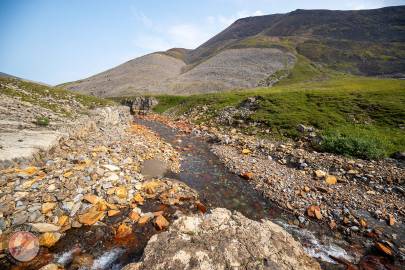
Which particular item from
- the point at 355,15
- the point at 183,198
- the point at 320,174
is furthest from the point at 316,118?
the point at 355,15

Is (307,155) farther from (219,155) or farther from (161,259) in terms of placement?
(161,259)

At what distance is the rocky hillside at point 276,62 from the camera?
70.5 metres

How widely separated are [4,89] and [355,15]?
201850 mm

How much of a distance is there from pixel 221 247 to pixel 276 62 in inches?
3599

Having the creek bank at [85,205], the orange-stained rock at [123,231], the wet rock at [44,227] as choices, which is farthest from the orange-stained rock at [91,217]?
the orange-stained rock at [123,231]

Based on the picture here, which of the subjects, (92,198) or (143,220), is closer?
(143,220)

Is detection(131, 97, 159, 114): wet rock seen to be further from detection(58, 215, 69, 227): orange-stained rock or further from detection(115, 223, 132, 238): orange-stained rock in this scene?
detection(115, 223, 132, 238): orange-stained rock

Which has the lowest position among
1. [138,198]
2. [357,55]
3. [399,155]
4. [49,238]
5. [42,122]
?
[399,155]

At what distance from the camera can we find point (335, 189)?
13.7 meters

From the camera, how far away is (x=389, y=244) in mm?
9609

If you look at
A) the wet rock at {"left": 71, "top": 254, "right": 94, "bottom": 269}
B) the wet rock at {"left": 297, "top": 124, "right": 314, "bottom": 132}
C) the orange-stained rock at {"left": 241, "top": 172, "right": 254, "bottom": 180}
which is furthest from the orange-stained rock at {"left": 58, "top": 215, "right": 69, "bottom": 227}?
the wet rock at {"left": 297, "top": 124, "right": 314, "bottom": 132}

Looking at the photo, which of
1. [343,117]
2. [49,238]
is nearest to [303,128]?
[343,117]

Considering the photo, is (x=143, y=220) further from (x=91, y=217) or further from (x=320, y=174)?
(x=320, y=174)

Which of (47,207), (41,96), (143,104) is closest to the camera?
(47,207)
